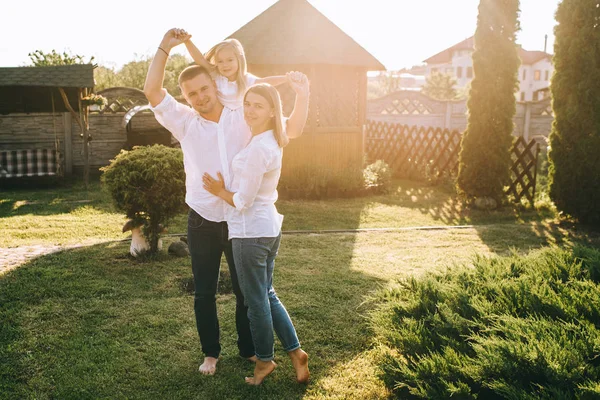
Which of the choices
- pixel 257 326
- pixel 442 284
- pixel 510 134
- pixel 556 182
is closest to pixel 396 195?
pixel 510 134

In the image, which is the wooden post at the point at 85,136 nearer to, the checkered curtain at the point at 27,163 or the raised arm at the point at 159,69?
the checkered curtain at the point at 27,163

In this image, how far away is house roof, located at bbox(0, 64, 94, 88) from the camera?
13.8 meters

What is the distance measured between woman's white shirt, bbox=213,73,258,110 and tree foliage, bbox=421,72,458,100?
52.5 m

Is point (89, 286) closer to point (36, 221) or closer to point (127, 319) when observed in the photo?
point (127, 319)

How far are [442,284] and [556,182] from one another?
623cm

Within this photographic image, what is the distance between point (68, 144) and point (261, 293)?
44.7 ft

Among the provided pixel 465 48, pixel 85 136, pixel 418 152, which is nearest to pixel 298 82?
pixel 85 136

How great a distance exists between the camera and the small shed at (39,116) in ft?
46.1

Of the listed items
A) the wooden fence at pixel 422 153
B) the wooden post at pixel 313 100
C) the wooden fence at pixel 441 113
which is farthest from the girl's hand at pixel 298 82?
the wooden fence at pixel 441 113

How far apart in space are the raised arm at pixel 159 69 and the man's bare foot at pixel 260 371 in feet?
6.31

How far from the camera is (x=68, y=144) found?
15633mm

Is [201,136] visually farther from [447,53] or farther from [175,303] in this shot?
[447,53]

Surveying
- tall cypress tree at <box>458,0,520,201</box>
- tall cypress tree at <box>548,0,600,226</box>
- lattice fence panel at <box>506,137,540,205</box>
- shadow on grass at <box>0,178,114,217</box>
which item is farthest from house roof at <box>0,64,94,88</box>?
tall cypress tree at <box>548,0,600,226</box>

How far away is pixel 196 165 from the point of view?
12.3 ft
